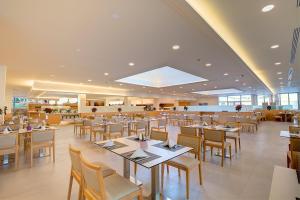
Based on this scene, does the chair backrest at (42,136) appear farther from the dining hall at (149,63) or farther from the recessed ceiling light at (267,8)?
the recessed ceiling light at (267,8)

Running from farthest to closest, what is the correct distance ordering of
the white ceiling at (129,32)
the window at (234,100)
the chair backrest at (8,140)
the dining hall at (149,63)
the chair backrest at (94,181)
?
the window at (234,100) < the chair backrest at (8,140) < the white ceiling at (129,32) < the dining hall at (149,63) < the chair backrest at (94,181)

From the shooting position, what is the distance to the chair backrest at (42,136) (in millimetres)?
3346

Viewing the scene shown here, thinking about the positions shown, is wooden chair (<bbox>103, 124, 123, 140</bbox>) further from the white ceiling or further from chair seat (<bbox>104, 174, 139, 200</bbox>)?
chair seat (<bbox>104, 174, 139, 200</bbox>)

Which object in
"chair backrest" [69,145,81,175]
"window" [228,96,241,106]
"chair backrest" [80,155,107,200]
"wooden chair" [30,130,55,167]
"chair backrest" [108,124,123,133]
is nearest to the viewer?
"chair backrest" [80,155,107,200]

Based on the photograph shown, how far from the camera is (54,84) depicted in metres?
8.16

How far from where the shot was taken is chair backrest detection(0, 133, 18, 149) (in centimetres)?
298

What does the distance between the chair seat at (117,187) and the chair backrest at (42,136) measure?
8.59 feet

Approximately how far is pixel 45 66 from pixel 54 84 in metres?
3.68

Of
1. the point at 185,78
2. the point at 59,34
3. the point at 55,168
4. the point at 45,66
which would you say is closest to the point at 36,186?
the point at 55,168

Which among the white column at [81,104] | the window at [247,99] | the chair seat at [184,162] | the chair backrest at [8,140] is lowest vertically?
the chair seat at [184,162]

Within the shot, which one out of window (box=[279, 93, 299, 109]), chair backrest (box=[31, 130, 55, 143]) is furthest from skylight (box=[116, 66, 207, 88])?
window (box=[279, 93, 299, 109])

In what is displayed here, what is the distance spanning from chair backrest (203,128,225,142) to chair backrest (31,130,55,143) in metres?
3.71

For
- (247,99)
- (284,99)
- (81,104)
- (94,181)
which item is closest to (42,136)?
(94,181)

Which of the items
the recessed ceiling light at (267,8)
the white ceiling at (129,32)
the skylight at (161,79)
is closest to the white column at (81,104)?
the skylight at (161,79)
